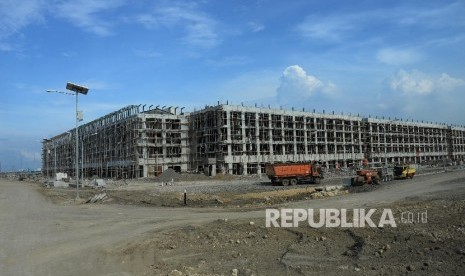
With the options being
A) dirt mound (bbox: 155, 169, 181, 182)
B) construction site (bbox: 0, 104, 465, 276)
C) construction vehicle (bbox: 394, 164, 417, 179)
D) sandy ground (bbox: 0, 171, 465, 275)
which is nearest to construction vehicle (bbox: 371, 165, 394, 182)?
construction site (bbox: 0, 104, 465, 276)

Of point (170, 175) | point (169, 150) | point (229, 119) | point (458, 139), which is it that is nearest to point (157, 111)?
point (169, 150)

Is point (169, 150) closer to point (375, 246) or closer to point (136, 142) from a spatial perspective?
point (136, 142)

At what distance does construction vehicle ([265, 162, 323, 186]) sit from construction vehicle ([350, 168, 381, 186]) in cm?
500

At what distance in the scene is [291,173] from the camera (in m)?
48.4

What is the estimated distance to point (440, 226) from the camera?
14.9 meters

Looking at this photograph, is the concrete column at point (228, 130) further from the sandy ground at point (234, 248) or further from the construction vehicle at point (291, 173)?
the sandy ground at point (234, 248)

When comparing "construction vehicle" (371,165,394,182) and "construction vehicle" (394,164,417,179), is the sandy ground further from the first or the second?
"construction vehicle" (394,164,417,179)

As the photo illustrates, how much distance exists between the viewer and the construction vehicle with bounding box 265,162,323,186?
48.3 m

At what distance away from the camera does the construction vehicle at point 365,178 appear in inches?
1762

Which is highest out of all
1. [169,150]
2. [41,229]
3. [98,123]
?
[98,123]

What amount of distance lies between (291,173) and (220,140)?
28.1m

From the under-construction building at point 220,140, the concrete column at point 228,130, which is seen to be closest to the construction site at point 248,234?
the concrete column at point 228,130

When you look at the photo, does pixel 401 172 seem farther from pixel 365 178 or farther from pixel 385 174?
pixel 365 178

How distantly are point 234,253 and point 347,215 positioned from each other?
8.10 m
